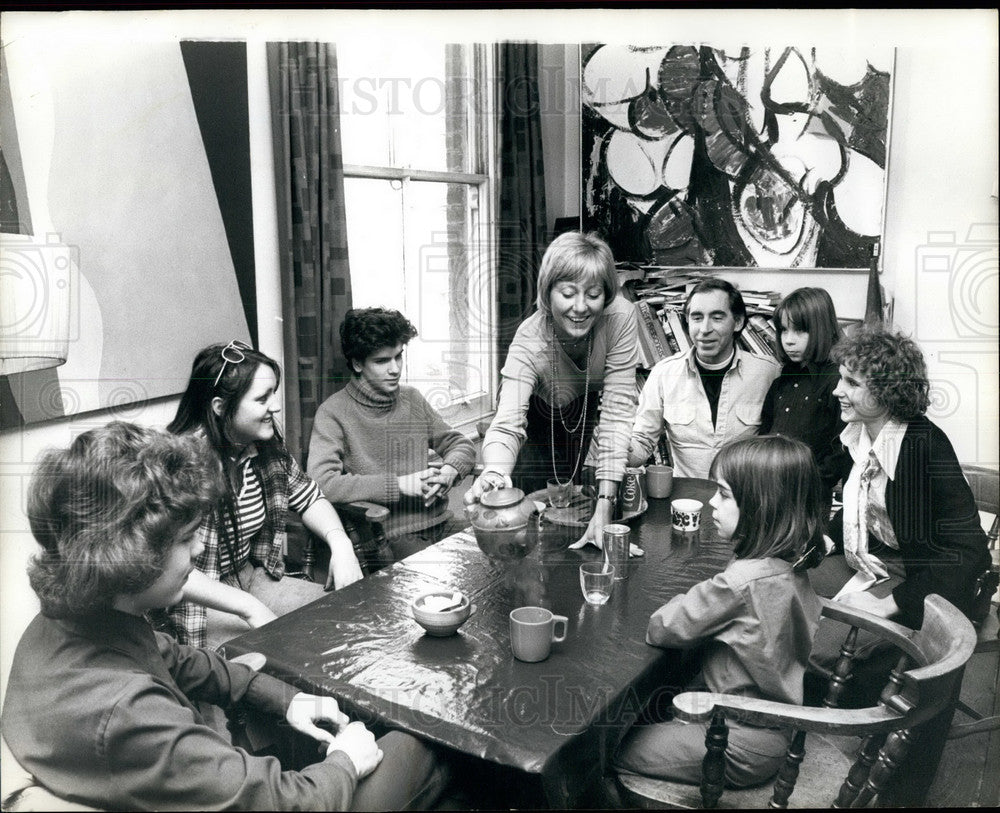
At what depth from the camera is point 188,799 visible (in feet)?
3.56

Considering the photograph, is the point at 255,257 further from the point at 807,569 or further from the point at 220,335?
the point at 807,569

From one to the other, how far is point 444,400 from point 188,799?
0.73m

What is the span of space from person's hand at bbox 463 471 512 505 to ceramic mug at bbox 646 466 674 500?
303 mm

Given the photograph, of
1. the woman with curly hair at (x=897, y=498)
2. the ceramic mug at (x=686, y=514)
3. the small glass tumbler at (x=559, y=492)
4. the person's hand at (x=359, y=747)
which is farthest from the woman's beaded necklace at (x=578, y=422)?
the person's hand at (x=359, y=747)

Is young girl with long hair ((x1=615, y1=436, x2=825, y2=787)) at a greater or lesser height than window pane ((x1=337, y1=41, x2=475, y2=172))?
lesser

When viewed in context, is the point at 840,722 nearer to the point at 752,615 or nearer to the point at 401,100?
the point at 752,615

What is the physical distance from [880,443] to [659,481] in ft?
1.35

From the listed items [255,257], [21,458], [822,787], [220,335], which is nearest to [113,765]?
[21,458]

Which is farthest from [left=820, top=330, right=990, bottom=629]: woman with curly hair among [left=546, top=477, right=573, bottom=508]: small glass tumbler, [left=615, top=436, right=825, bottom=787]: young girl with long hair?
[left=546, top=477, right=573, bottom=508]: small glass tumbler

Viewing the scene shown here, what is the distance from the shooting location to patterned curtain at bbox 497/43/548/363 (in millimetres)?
1324

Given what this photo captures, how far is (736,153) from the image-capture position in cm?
138

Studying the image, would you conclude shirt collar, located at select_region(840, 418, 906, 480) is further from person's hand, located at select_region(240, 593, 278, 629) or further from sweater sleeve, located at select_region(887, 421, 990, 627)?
person's hand, located at select_region(240, 593, 278, 629)

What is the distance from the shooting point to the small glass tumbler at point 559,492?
4.83 ft

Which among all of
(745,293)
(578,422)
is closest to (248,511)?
(578,422)
